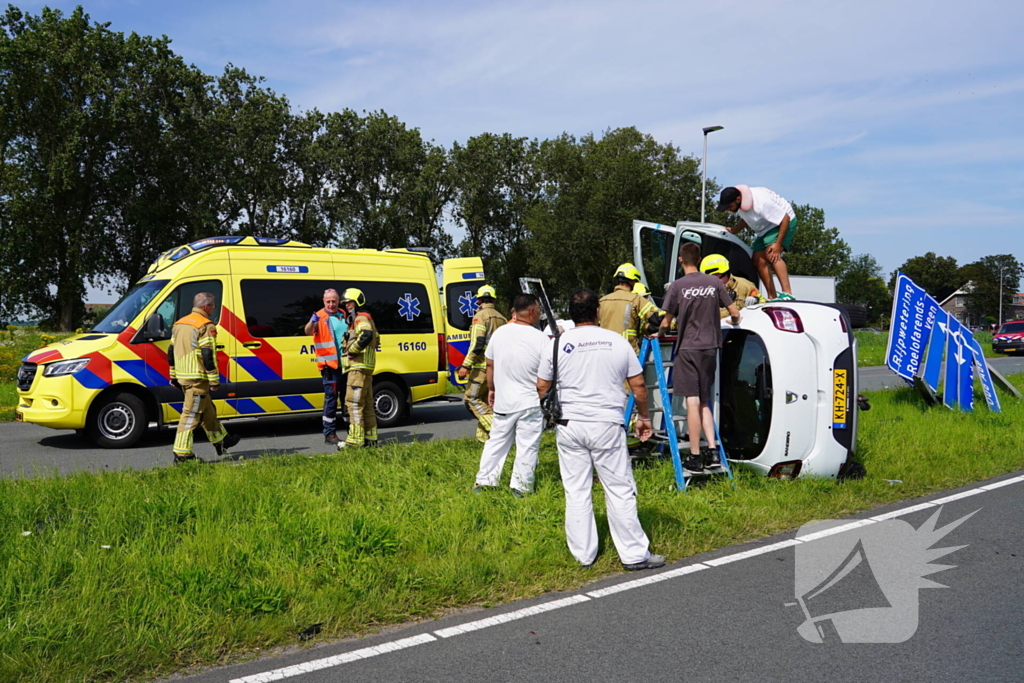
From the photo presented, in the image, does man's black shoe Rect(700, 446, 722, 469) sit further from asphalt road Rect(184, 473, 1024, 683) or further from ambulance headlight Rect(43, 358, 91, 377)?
ambulance headlight Rect(43, 358, 91, 377)

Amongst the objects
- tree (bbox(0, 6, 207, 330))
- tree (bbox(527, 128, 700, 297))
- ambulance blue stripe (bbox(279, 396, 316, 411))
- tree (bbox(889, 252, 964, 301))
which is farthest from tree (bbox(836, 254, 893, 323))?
ambulance blue stripe (bbox(279, 396, 316, 411))

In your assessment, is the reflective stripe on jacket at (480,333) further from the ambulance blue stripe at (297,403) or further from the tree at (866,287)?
the tree at (866,287)

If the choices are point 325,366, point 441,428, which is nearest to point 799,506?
point 325,366

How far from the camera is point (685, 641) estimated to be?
3.96m

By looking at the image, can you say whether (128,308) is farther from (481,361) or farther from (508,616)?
(508,616)

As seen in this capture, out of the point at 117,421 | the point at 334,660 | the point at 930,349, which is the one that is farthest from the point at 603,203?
the point at 334,660

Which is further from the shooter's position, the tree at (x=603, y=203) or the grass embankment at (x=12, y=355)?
the tree at (x=603, y=203)

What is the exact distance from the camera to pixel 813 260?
64375 millimetres

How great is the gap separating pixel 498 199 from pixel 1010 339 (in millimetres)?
27606

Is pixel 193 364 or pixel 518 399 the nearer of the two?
pixel 518 399

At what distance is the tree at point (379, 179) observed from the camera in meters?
46.2

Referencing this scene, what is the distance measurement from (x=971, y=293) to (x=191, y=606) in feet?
441

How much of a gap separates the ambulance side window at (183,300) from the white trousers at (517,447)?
205 inches

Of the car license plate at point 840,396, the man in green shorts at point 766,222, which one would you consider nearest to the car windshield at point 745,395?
the car license plate at point 840,396
